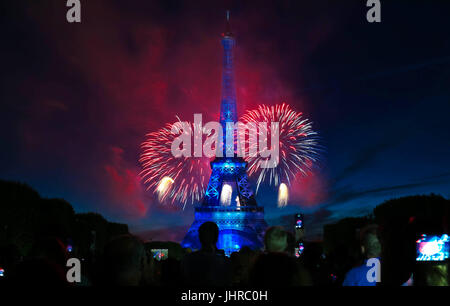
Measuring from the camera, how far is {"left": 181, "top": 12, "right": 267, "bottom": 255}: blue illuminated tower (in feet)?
261

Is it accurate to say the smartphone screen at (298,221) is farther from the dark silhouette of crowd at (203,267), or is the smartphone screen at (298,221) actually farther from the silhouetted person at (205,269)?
the silhouetted person at (205,269)

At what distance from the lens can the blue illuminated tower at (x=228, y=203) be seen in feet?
261

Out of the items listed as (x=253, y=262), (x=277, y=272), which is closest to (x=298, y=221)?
(x=253, y=262)

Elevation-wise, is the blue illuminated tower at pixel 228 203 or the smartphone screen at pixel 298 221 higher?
the blue illuminated tower at pixel 228 203

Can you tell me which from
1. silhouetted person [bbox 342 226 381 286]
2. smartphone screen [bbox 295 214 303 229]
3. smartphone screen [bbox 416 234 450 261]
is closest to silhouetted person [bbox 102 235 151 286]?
silhouetted person [bbox 342 226 381 286]

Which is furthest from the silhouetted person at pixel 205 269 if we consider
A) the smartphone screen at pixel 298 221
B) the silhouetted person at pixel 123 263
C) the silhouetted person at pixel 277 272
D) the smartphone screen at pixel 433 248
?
the smartphone screen at pixel 298 221

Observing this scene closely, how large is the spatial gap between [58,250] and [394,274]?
179 inches

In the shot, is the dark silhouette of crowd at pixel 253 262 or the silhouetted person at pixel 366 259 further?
the silhouetted person at pixel 366 259

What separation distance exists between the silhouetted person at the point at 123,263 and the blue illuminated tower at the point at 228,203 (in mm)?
Answer: 72972

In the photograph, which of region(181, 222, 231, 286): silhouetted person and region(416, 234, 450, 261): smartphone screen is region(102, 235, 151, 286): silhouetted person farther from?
region(416, 234, 450, 261): smartphone screen

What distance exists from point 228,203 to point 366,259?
74302 mm

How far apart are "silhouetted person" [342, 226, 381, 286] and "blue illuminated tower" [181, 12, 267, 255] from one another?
70386 mm

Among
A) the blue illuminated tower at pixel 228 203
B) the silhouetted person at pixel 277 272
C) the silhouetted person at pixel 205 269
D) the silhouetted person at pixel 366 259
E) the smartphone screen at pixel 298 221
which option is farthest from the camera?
the blue illuminated tower at pixel 228 203
